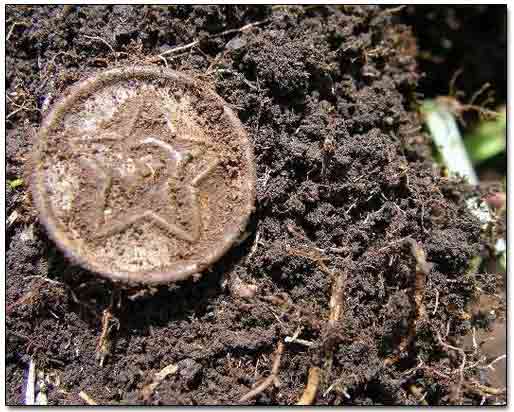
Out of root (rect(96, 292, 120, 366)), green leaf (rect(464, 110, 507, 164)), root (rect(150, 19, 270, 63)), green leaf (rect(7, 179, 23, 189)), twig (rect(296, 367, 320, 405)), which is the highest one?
root (rect(150, 19, 270, 63))

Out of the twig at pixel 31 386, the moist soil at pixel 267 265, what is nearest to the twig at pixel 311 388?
the moist soil at pixel 267 265

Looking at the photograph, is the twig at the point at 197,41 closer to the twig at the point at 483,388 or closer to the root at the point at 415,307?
the root at the point at 415,307

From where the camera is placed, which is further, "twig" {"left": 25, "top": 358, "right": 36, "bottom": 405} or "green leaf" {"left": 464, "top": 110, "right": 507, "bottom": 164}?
"green leaf" {"left": 464, "top": 110, "right": 507, "bottom": 164}

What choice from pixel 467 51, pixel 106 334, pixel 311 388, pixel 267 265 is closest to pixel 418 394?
pixel 311 388

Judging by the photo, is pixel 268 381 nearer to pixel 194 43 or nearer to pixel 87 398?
pixel 87 398

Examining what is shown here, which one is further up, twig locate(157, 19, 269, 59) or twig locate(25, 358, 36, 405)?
twig locate(157, 19, 269, 59)

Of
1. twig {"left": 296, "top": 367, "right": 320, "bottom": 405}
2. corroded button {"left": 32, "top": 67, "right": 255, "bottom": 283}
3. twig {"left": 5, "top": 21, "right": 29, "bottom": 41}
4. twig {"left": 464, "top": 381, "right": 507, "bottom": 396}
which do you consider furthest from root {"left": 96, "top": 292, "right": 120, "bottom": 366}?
twig {"left": 464, "top": 381, "right": 507, "bottom": 396}

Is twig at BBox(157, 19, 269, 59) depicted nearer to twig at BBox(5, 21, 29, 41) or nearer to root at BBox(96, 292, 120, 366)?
twig at BBox(5, 21, 29, 41)
